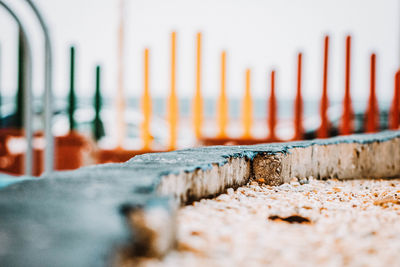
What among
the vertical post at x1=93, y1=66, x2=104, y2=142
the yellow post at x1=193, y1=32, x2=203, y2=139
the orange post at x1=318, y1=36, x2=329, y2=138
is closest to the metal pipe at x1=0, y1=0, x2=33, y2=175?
the vertical post at x1=93, y1=66, x2=104, y2=142

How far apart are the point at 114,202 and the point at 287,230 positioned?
1.63 feet

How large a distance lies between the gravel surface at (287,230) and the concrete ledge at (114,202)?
2.5 inches

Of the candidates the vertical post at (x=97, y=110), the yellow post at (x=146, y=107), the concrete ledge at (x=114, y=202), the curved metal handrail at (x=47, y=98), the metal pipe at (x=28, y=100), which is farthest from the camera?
the vertical post at (x=97, y=110)

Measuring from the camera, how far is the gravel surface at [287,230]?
0.95 metres

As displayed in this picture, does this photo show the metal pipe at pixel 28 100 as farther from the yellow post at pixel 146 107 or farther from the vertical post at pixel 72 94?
the yellow post at pixel 146 107

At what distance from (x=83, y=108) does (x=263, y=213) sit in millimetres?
5610

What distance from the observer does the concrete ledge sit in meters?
0.76

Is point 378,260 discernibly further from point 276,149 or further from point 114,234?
point 276,149

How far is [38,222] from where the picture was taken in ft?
2.86

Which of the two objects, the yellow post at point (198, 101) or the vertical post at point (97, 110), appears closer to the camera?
the yellow post at point (198, 101)

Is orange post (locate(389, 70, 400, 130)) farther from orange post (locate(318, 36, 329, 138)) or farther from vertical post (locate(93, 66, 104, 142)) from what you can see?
vertical post (locate(93, 66, 104, 142))

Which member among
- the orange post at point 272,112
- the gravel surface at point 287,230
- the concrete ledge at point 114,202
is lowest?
the gravel surface at point 287,230

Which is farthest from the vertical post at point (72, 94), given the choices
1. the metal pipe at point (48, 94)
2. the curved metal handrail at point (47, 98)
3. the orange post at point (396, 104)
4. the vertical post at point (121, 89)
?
the orange post at point (396, 104)

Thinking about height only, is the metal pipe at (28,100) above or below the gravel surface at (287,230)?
above
